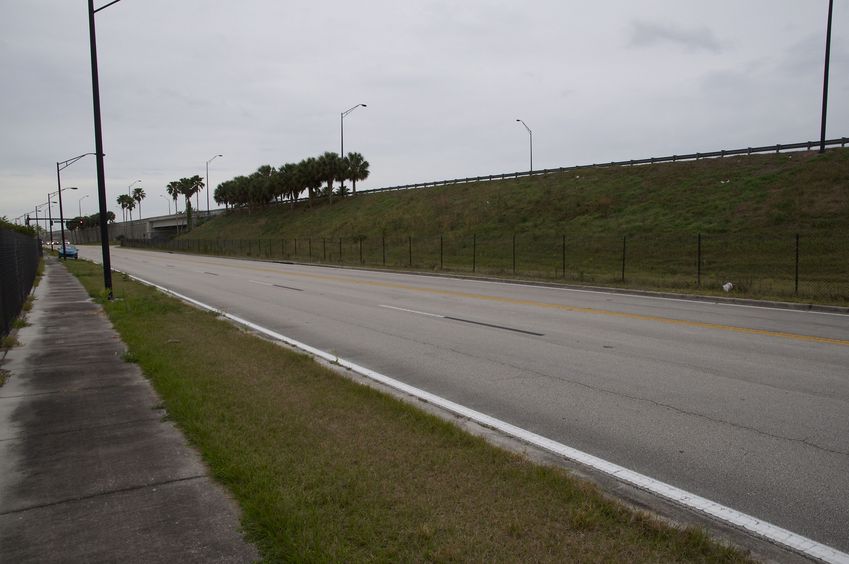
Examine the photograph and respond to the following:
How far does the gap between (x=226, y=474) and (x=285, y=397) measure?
1.88 meters

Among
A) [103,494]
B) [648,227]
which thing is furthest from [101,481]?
[648,227]

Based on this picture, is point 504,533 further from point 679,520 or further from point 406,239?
point 406,239

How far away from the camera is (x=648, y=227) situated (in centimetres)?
3759

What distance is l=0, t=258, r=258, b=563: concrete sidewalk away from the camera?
336 centimetres

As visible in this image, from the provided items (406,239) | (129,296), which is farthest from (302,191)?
(129,296)

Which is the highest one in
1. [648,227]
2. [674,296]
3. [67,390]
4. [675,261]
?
[648,227]

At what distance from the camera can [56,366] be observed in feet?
26.2

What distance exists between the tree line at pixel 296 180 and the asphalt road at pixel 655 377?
63679mm

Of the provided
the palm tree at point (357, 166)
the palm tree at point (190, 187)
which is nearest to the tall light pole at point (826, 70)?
the palm tree at point (357, 166)

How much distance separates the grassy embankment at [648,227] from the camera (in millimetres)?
25844

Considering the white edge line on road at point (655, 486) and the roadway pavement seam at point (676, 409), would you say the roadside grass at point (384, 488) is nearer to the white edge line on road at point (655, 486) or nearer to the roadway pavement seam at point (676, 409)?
the white edge line on road at point (655, 486)

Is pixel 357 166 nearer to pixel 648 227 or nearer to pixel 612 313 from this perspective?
pixel 648 227

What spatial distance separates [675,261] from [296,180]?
65101 mm

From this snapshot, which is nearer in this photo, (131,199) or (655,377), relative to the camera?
(655,377)
